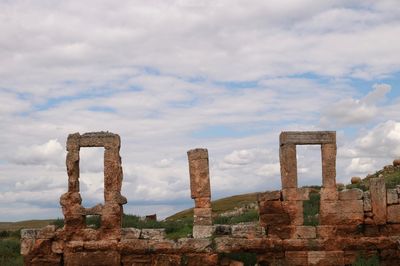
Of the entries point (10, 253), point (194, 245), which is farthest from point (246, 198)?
point (194, 245)

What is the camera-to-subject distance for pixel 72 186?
55.2 feet

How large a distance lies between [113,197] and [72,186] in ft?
3.93

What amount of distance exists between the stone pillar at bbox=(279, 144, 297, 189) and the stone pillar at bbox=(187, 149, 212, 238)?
80.4 inches

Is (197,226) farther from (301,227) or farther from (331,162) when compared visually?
(331,162)

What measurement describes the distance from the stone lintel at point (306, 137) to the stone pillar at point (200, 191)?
Result: 219 cm

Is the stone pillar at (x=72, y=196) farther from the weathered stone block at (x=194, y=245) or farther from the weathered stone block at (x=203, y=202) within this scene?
the weathered stone block at (x=203, y=202)

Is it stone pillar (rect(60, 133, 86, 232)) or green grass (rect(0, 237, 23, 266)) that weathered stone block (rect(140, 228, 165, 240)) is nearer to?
stone pillar (rect(60, 133, 86, 232))

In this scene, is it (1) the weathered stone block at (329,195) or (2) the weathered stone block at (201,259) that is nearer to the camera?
(2) the weathered stone block at (201,259)

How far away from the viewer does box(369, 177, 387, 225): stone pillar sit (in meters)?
16.5

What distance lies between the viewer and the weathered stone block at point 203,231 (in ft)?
54.2

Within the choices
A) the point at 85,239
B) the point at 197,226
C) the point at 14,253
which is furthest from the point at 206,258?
the point at 14,253

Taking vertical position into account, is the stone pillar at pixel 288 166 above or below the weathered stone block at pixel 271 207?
above

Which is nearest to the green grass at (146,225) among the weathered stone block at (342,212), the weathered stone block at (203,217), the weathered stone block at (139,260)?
the weathered stone block at (203,217)

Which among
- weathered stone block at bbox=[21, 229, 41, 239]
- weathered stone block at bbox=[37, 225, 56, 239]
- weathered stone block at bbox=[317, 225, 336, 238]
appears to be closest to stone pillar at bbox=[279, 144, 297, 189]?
weathered stone block at bbox=[317, 225, 336, 238]
